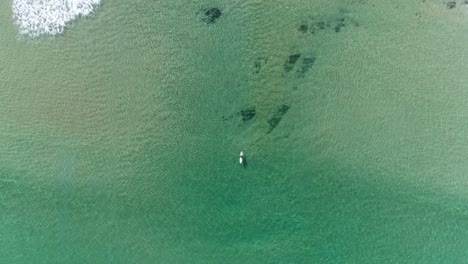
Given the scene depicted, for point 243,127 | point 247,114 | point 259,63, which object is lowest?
point 243,127

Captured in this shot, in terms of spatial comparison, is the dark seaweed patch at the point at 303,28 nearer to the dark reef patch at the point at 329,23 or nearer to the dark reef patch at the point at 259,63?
the dark reef patch at the point at 329,23

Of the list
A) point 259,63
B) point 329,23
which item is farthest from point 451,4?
point 259,63

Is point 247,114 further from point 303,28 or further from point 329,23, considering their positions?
point 329,23

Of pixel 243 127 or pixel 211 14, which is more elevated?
pixel 211 14

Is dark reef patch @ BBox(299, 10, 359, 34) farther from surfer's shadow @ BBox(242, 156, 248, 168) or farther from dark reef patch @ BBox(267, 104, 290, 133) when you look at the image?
surfer's shadow @ BBox(242, 156, 248, 168)

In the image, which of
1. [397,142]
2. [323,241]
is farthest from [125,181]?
[397,142]

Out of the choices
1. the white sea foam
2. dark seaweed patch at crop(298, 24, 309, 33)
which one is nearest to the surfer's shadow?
dark seaweed patch at crop(298, 24, 309, 33)
